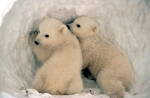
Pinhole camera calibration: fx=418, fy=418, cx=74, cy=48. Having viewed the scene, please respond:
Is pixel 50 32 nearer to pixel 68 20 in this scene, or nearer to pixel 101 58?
pixel 68 20

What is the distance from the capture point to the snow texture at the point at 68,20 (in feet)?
9.82

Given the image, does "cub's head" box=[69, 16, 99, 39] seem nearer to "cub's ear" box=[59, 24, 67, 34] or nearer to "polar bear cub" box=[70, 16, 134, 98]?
"polar bear cub" box=[70, 16, 134, 98]

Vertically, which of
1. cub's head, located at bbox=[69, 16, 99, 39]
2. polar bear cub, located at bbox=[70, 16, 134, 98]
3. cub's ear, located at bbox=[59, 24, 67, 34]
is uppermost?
cub's ear, located at bbox=[59, 24, 67, 34]

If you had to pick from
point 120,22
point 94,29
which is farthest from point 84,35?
point 120,22

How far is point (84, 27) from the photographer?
11.2ft

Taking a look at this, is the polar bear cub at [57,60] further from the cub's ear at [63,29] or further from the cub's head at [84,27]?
the cub's head at [84,27]

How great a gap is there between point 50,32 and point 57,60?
0.28 meters

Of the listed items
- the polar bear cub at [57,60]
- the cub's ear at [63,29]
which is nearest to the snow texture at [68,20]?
the polar bear cub at [57,60]

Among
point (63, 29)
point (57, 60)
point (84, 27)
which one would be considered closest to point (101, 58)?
point (84, 27)

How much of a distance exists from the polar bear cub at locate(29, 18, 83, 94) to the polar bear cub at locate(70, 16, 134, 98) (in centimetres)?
18

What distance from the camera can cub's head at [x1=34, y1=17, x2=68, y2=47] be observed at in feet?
10.4

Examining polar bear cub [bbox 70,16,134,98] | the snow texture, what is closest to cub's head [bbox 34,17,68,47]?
the snow texture

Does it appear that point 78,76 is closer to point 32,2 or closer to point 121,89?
point 121,89

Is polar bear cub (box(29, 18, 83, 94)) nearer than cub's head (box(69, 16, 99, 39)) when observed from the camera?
Yes
